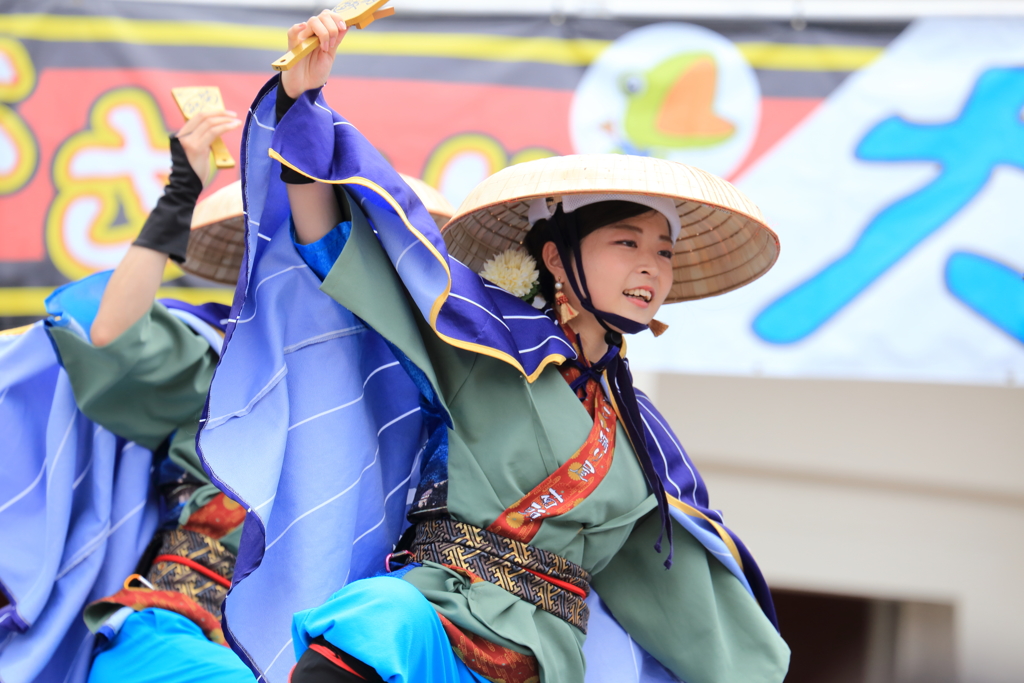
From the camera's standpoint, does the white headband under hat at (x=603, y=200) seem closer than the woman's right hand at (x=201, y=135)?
Yes

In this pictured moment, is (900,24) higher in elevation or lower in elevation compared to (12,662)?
higher

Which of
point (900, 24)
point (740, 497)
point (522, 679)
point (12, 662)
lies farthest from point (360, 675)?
point (900, 24)

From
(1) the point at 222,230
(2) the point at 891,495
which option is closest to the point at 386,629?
(1) the point at 222,230

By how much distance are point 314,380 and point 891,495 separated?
2.18 m

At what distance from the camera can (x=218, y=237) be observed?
7.21 feet

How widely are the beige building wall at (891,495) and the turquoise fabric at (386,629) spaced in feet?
6.14

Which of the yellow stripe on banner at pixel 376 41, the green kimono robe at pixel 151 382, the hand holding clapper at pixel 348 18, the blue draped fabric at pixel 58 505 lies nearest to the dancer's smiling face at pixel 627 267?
the hand holding clapper at pixel 348 18

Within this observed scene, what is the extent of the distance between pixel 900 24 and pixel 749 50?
456mm

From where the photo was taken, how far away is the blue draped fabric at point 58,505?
179cm

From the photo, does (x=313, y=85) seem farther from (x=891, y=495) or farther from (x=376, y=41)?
(x=891, y=495)

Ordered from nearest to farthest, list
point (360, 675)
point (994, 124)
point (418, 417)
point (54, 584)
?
point (360, 675), point (418, 417), point (54, 584), point (994, 124)

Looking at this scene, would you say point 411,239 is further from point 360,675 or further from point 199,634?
point 199,634

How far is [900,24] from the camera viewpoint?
104 inches

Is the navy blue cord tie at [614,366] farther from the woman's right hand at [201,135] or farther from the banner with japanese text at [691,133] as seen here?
the banner with japanese text at [691,133]
